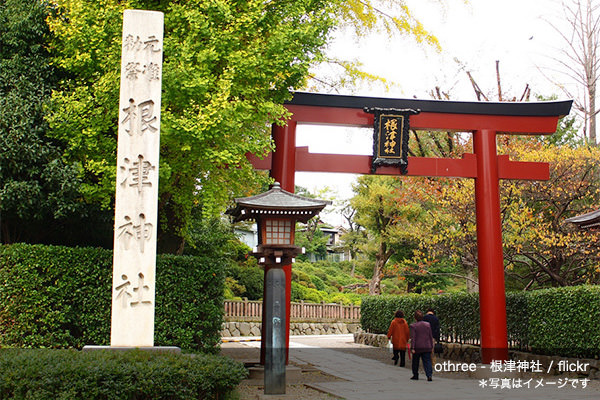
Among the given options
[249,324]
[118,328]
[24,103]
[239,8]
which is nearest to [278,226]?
[118,328]

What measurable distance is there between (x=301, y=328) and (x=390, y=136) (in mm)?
15202

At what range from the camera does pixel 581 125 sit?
74.0 ft

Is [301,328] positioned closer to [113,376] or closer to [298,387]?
[298,387]

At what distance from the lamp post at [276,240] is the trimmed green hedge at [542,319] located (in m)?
5.43

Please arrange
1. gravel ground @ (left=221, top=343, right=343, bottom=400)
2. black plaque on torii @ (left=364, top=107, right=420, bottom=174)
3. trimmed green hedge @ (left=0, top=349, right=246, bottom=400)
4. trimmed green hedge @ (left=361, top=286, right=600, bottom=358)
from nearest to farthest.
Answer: trimmed green hedge @ (left=0, top=349, right=246, bottom=400) < gravel ground @ (left=221, top=343, right=343, bottom=400) < trimmed green hedge @ (left=361, top=286, right=600, bottom=358) < black plaque on torii @ (left=364, top=107, right=420, bottom=174)

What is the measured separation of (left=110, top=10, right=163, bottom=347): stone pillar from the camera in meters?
8.03

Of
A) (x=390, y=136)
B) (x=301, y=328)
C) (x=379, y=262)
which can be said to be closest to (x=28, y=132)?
(x=390, y=136)

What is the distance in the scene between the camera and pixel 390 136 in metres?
12.5

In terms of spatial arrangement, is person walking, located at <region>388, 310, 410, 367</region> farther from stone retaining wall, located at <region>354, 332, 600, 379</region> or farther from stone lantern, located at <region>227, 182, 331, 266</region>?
stone lantern, located at <region>227, 182, 331, 266</region>

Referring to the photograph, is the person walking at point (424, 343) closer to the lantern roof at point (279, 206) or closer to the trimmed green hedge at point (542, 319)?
the trimmed green hedge at point (542, 319)

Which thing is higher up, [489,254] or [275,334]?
[489,254]

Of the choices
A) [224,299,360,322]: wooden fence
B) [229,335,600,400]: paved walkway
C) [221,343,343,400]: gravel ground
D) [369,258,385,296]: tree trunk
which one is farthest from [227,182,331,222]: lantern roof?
[369,258,385,296]: tree trunk

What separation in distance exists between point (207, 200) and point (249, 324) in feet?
47.7

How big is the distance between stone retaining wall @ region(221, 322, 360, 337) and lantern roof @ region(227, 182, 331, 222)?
45.7 ft
